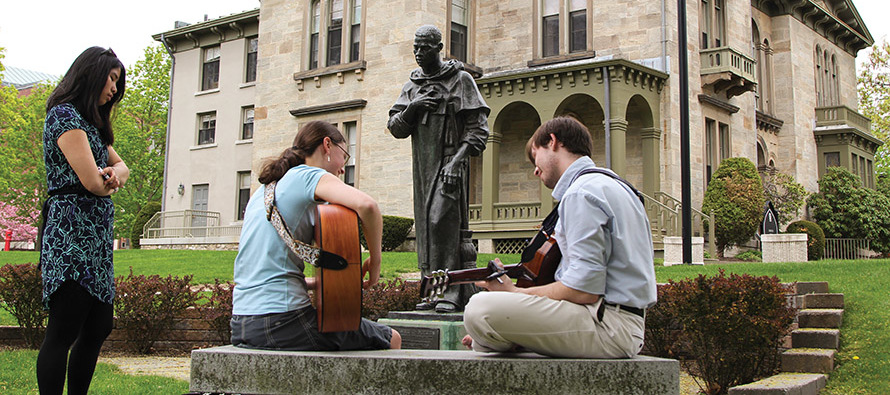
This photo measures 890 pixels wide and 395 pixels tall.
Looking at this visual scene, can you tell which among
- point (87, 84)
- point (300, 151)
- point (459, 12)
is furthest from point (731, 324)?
point (459, 12)

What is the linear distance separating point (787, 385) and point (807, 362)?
138cm

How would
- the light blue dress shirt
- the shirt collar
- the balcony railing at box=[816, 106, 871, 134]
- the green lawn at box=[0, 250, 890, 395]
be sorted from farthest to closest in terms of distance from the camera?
the balcony railing at box=[816, 106, 871, 134] < the green lawn at box=[0, 250, 890, 395] < the shirt collar < the light blue dress shirt

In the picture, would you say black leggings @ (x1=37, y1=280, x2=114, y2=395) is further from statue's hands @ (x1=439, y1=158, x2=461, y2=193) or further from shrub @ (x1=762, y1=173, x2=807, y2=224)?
shrub @ (x1=762, y1=173, x2=807, y2=224)

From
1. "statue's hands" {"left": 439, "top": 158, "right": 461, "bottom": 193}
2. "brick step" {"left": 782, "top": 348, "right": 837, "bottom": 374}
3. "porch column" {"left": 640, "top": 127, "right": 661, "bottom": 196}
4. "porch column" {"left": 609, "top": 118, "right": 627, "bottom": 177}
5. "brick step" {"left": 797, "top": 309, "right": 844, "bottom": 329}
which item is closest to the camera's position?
"statue's hands" {"left": 439, "top": 158, "right": 461, "bottom": 193}

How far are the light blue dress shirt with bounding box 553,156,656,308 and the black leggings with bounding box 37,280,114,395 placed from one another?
8.95ft

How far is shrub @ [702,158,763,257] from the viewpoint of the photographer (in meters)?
21.5

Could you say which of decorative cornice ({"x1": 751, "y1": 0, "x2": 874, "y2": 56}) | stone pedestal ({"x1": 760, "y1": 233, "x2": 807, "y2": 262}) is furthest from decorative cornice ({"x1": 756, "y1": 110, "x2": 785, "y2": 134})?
stone pedestal ({"x1": 760, "y1": 233, "x2": 807, "y2": 262})

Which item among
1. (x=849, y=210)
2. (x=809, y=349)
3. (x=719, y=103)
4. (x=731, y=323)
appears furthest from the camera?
(x=849, y=210)

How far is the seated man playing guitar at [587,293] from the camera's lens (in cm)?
343

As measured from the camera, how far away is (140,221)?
3147 centimetres

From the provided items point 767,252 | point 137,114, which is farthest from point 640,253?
point 137,114

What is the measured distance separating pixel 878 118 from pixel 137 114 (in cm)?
3894

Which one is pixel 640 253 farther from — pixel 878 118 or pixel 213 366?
pixel 878 118

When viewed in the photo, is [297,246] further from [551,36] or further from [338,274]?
[551,36]
